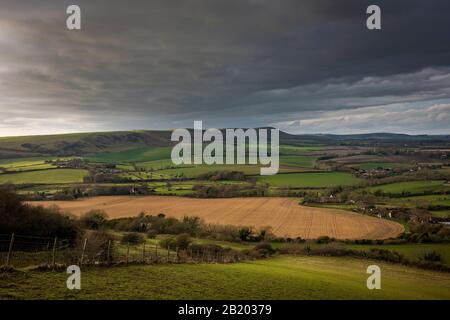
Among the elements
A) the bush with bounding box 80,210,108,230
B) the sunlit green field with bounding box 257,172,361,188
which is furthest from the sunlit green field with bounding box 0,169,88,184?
the sunlit green field with bounding box 257,172,361,188

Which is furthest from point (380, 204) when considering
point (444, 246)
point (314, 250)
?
point (314, 250)

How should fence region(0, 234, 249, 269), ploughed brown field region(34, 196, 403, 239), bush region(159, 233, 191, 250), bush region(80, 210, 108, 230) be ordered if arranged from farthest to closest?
ploughed brown field region(34, 196, 403, 239)
bush region(80, 210, 108, 230)
bush region(159, 233, 191, 250)
fence region(0, 234, 249, 269)

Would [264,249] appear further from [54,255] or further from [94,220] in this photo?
[54,255]

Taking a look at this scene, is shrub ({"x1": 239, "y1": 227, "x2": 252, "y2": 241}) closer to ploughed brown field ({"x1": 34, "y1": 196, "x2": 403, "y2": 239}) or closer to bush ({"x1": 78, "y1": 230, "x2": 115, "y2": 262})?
ploughed brown field ({"x1": 34, "y1": 196, "x2": 403, "y2": 239})

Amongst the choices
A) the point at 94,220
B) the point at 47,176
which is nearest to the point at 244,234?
the point at 94,220

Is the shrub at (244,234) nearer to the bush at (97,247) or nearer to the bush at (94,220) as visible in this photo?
the bush at (94,220)
